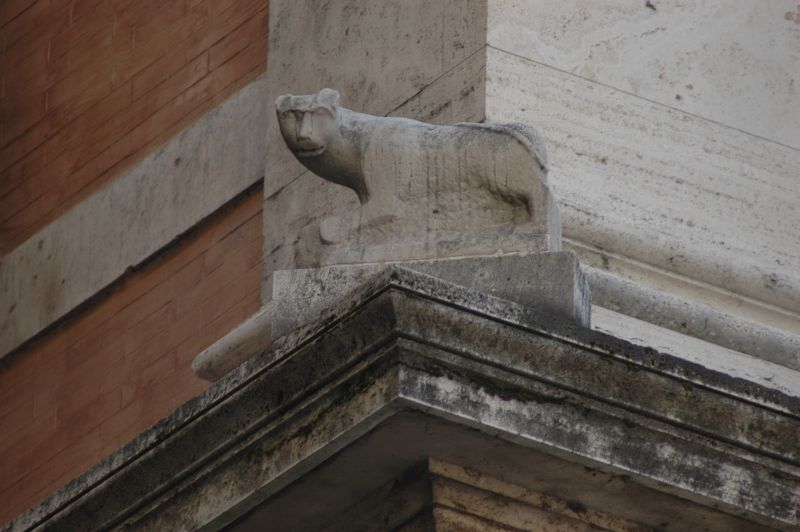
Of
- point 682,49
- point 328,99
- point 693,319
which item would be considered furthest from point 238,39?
point 328,99

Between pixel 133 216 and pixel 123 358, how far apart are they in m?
0.46

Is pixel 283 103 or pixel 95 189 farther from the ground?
pixel 95 189

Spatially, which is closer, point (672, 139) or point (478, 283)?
point (478, 283)

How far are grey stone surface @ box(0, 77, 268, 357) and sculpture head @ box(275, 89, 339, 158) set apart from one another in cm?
180

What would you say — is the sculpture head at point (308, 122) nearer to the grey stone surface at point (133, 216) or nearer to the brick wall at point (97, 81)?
the grey stone surface at point (133, 216)

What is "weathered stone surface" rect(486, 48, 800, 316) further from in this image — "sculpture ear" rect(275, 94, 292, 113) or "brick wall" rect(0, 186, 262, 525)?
"brick wall" rect(0, 186, 262, 525)

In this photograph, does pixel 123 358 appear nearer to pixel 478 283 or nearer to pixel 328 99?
pixel 328 99

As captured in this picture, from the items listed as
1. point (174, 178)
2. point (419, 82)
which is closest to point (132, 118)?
point (174, 178)

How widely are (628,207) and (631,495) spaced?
1373 mm

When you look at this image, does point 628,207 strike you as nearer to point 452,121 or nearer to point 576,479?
point 452,121

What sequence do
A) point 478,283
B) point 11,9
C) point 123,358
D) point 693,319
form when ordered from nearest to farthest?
point 478,283
point 693,319
point 123,358
point 11,9

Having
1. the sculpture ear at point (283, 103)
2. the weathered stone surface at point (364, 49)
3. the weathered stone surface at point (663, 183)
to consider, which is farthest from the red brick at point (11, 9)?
the sculpture ear at point (283, 103)

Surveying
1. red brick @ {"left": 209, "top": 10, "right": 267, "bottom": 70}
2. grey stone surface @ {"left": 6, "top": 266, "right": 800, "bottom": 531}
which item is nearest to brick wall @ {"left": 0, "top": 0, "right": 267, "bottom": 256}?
red brick @ {"left": 209, "top": 10, "right": 267, "bottom": 70}

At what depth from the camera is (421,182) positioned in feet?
18.7
